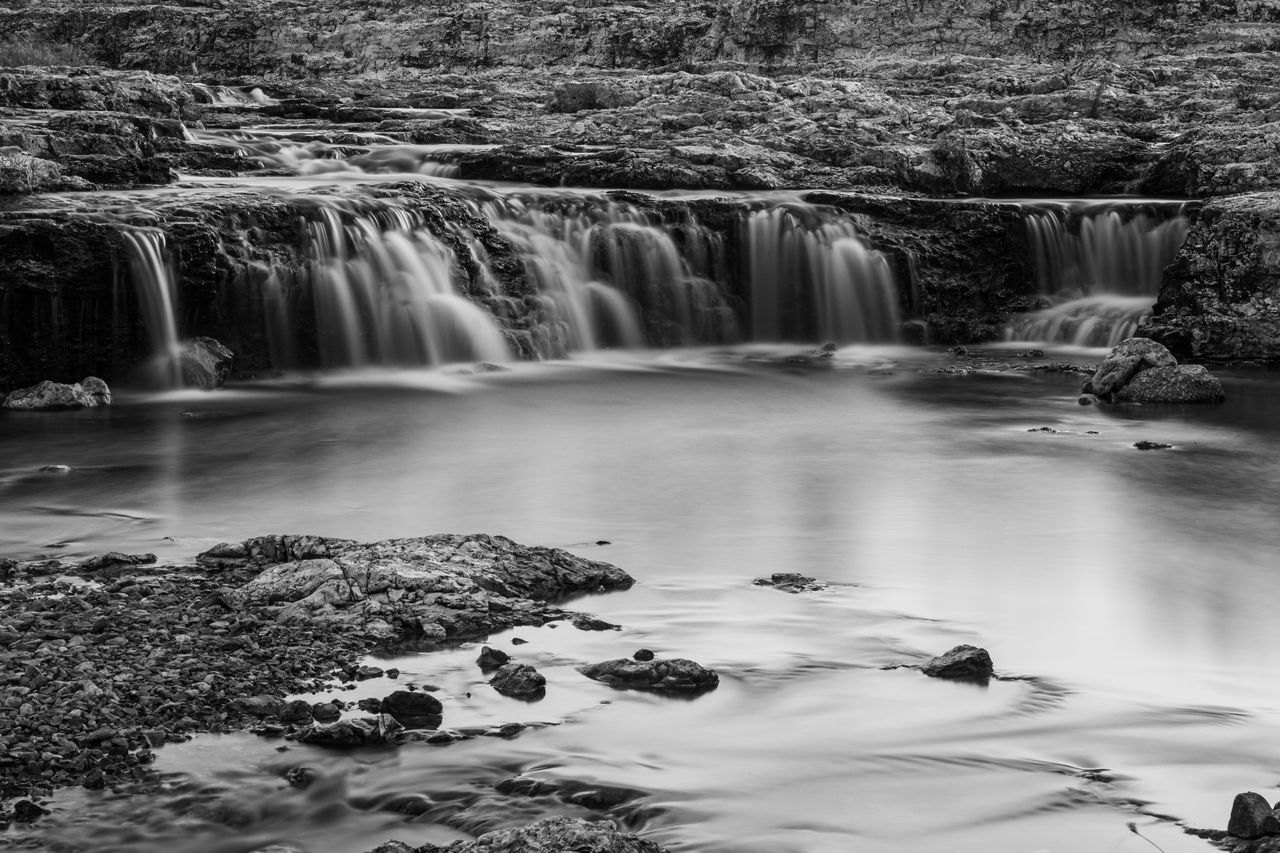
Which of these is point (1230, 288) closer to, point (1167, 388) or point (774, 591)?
point (1167, 388)

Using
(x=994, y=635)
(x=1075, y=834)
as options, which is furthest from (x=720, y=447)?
(x=1075, y=834)

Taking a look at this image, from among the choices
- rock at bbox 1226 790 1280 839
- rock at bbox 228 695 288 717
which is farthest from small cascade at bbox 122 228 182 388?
rock at bbox 1226 790 1280 839

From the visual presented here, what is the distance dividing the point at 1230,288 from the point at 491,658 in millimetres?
14523

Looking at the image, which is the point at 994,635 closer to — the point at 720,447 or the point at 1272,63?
the point at 720,447

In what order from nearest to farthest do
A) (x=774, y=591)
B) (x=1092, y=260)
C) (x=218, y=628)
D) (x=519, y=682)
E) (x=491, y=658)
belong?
(x=519, y=682) < (x=491, y=658) < (x=218, y=628) < (x=774, y=591) < (x=1092, y=260)

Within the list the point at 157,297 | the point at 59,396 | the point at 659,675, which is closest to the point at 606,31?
the point at 157,297

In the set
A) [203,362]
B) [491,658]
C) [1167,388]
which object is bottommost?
[491,658]

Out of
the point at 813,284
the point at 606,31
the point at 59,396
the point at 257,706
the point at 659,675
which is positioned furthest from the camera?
the point at 606,31

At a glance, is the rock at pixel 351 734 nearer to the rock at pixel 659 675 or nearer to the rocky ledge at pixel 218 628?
the rocky ledge at pixel 218 628

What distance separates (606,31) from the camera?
122ft

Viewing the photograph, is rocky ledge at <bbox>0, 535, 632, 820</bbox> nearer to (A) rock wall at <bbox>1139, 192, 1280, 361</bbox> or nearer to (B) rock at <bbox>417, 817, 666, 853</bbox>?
(B) rock at <bbox>417, 817, 666, 853</bbox>

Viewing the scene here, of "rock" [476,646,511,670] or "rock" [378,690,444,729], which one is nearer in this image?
"rock" [378,690,444,729]

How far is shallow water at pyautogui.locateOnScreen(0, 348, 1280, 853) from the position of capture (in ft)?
13.2

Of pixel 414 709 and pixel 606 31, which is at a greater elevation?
pixel 606 31
